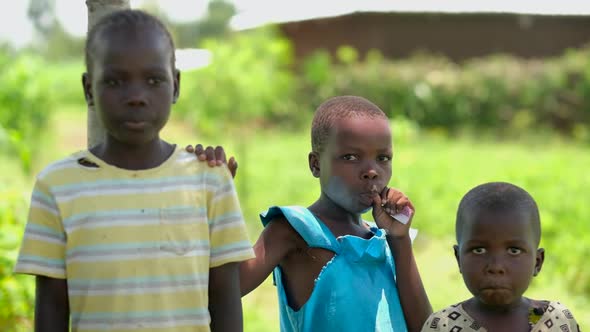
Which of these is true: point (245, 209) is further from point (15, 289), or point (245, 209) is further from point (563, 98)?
point (563, 98)

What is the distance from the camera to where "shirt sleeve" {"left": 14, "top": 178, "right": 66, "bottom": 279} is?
83.0 inches

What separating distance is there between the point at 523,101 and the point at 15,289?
14353mm

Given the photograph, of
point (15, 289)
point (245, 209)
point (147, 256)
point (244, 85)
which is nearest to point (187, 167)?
point (147, 256)

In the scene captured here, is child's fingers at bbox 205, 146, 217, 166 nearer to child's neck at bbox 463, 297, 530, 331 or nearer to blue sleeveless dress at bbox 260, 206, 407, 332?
blue sleeveless dress at bbox 260, 206, 407, 332

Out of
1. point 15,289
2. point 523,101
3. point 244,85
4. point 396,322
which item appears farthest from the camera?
point 523,101

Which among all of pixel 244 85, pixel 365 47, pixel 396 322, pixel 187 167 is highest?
pixel 365 47

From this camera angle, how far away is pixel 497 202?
2.30 metres

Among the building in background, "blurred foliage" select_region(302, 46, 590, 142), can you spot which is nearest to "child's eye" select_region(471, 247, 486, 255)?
"blurred foliage" select_region(302, 46, 590, 142)

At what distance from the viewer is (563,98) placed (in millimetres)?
16828

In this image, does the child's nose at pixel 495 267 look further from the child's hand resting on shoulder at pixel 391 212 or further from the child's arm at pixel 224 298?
the child's arm at pixel 224 298

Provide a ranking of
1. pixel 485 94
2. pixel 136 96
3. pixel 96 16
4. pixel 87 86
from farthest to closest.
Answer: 1. pixel 485 94
2. pixel 96 16
3. pixel 87 86
4. pixel 136 96

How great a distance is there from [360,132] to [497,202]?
1.60ft

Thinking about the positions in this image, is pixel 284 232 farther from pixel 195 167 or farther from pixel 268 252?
pixel 195 167

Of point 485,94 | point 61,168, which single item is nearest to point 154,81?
point 61,168
